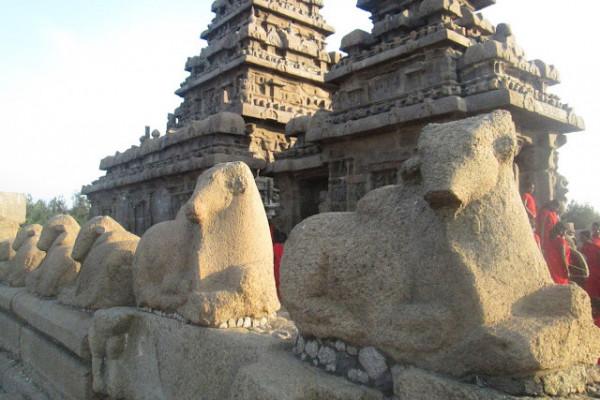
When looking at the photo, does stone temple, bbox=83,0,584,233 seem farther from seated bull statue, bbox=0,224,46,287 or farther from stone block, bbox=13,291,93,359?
stone block, bbox=13,291,93,359

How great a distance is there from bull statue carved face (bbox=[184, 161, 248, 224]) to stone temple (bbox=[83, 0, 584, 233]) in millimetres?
4502

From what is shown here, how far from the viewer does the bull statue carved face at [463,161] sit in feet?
5.71

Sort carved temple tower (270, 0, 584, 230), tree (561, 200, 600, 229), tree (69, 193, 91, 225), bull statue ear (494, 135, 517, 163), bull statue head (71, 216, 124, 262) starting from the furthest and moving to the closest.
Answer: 1. tree (69, 193, 91, 225)
2. tree (561, 200, 600, 229)
3. carved temple tower (270, 0, 584, 230)
4. bull statue head (71, 216, 124, 262)
5. bull statue ear (494, 135, 517, 163)

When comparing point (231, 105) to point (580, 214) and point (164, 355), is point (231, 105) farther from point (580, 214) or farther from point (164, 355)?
point (580, 214)

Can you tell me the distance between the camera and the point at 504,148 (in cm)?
192

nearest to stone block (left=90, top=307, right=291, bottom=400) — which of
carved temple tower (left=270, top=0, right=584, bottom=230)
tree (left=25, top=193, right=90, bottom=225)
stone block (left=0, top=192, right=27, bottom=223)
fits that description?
carved temple tower (left=270, top=0, right=584, bottom=230)

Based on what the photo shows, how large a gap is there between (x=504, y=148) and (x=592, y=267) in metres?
3.74

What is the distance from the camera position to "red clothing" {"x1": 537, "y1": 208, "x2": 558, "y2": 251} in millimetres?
5069

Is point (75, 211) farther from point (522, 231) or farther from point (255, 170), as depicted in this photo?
point (522, 231)

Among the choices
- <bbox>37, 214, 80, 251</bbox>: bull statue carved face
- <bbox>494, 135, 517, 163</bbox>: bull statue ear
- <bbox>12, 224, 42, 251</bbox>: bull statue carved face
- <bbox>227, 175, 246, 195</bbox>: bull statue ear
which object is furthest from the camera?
<bbox>12, 224, 42, 251</bbox>: bull statue carved face

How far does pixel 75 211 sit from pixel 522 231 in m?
28.9

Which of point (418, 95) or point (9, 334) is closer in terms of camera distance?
point (9, 334)

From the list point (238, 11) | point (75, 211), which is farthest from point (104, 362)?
point (75, 211)

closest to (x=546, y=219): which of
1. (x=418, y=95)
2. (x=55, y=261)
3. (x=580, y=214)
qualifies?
(x=418, y=95)
